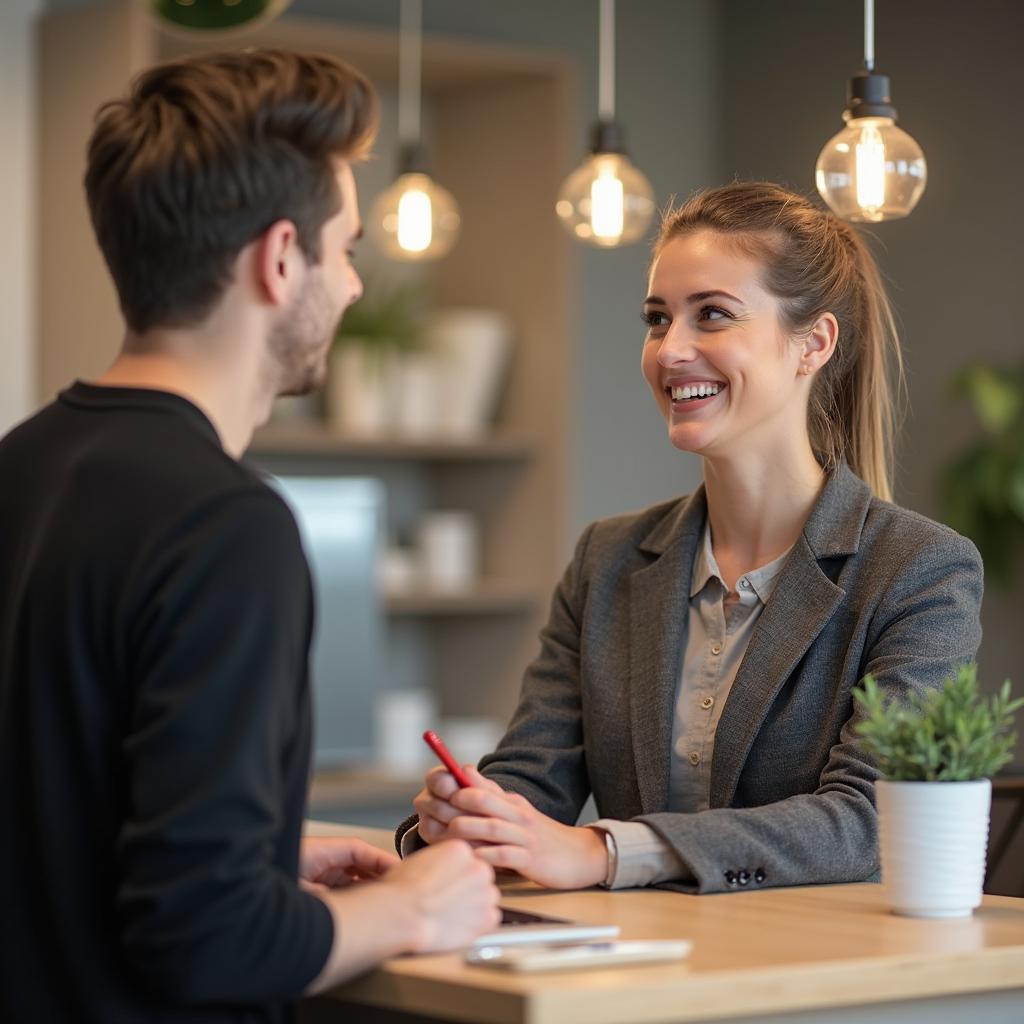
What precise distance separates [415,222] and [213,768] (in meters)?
2.42

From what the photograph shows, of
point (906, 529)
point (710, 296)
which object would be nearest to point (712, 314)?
point (710, 296)

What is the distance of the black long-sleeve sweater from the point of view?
1.36 m

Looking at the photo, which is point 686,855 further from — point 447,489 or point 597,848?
point 447,489

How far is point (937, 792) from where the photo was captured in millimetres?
1772

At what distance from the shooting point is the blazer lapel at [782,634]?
2.22 metres

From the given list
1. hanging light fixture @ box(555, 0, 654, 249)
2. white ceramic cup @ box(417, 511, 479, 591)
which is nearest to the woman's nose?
hanging light fixture @ box(555, 0, 654, 249)

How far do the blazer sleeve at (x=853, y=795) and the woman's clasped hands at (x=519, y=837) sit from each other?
8cm

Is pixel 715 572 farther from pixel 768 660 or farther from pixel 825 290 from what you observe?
pixel 825 290

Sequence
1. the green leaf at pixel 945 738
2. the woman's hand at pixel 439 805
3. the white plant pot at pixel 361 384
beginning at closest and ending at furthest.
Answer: the green leaf at pixel 945 738, the woman's hand at pixel 439 805, the white plant pot at pixel 361 384

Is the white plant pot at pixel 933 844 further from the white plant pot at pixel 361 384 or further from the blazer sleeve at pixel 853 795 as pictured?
the white plant pot at pixel 361 384

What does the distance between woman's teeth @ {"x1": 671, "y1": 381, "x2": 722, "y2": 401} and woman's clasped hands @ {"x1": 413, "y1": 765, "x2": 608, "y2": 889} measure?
635 mm

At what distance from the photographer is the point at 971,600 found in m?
2.19

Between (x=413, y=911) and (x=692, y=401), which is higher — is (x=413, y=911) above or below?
below

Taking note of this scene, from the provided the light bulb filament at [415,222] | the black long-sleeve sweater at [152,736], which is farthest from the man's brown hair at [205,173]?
the light bulb filament at [415,222]
